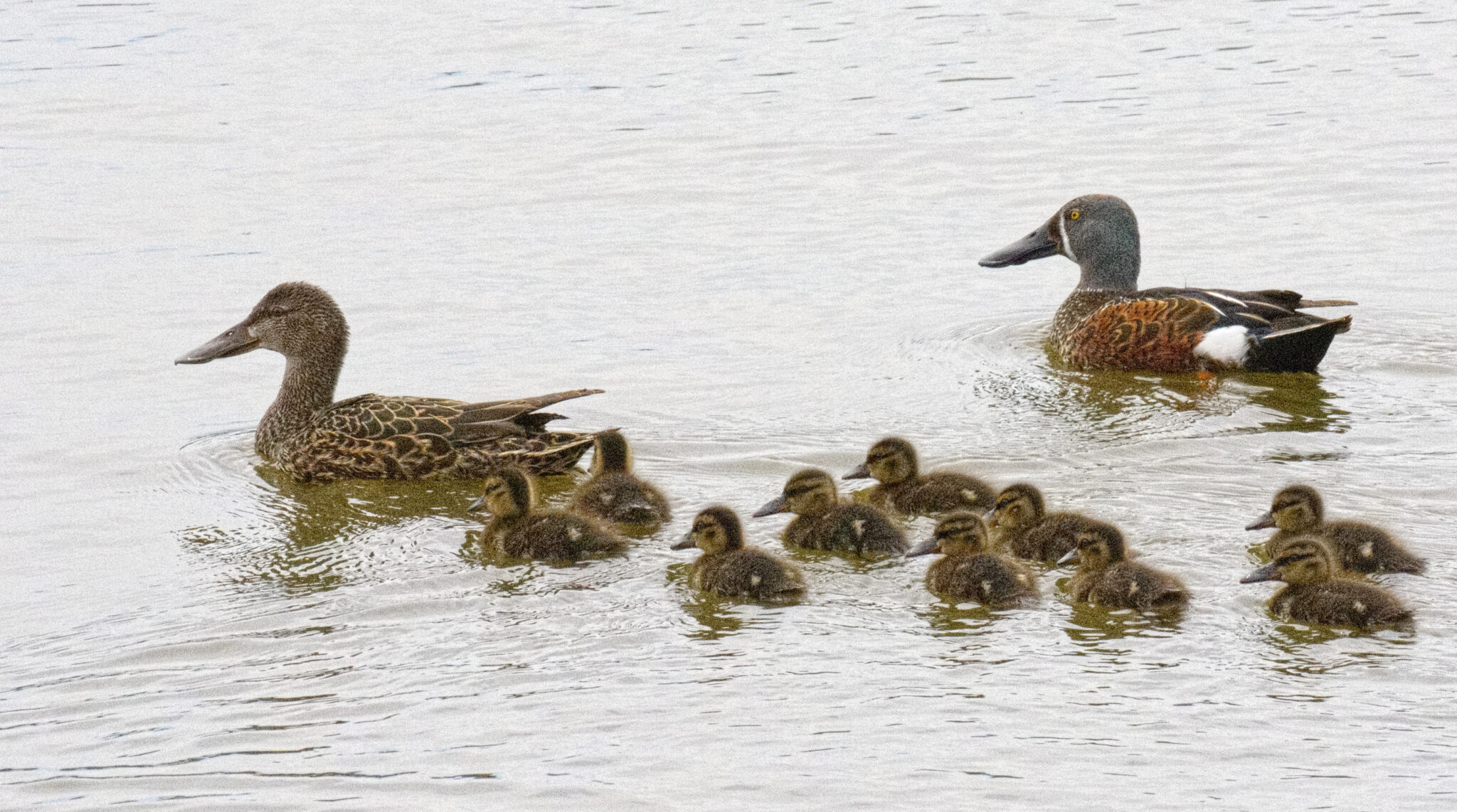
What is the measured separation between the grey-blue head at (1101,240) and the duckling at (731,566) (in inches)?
175

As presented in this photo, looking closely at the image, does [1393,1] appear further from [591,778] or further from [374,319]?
[591,778]

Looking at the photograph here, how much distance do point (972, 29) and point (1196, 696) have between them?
14498 mm

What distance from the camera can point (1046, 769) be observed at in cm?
486

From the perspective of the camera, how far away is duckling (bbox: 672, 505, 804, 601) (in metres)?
6.09


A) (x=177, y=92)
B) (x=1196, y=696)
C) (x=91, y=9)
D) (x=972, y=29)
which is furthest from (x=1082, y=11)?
(x=1196, y=696)

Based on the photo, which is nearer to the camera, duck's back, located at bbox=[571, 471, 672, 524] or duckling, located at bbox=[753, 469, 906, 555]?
duckling, located at bbox=[753, 469, 906, 555]

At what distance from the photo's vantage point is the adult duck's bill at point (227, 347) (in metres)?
8.76

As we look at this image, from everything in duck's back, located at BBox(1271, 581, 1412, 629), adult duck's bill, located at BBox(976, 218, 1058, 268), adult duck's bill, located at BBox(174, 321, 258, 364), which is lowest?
duck's back, located at BBox(1271, 581, 1412, 629)

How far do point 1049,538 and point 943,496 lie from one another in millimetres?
729

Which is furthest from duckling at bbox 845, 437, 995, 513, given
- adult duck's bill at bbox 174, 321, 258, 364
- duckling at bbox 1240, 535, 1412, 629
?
adult duck's bill at bbox 174, 321, 258, 364

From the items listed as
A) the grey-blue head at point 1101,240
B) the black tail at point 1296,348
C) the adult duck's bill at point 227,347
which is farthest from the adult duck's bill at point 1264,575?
the adult duck's bill at point 227,347

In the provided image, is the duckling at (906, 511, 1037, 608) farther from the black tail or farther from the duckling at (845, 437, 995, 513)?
the black tail

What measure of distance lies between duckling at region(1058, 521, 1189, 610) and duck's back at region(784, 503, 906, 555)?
2.06 feet

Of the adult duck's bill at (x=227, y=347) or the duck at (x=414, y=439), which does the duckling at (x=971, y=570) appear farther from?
the adult duck's bill at (x=227, y=347)
